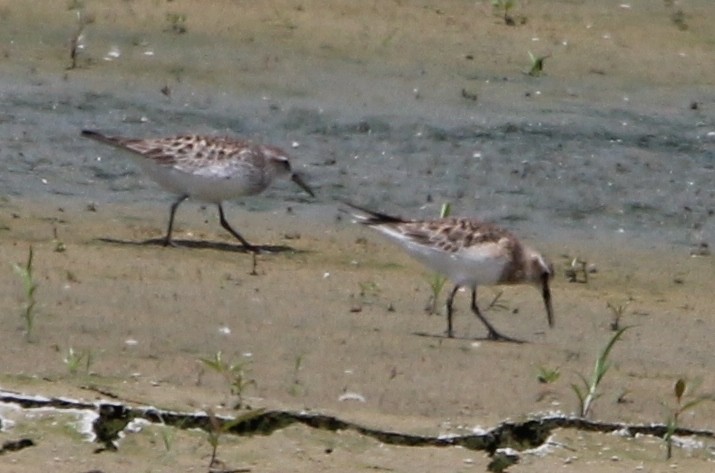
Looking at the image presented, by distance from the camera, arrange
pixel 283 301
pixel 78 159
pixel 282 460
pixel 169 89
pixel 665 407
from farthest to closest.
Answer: pixel 169 89 → pixel 78 159 → pixel 283 301 → pixel 665 407 → pixel 282 460

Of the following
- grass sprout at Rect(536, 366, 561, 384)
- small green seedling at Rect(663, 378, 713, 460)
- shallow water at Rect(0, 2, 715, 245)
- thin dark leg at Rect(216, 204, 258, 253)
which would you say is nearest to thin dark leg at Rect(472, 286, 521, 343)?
grass sprout at Rect(536, 366, 561, 384)

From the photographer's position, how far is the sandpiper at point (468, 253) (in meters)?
9.94

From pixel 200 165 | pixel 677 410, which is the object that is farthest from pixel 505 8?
pixel 677 410

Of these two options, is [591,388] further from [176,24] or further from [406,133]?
[176,24]

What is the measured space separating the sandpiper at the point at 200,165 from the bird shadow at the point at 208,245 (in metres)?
0.10

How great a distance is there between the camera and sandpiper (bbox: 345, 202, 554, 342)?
32.6 feet

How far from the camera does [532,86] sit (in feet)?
48.4

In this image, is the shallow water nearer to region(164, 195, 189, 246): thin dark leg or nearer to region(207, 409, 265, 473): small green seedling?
region(164, 195, 189, 246): thin dark leg

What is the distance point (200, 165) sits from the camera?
11.6m

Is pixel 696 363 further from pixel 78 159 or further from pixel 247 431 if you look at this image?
pixel 78 159

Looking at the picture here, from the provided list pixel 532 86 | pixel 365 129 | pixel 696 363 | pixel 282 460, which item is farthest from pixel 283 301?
pixel 532 86

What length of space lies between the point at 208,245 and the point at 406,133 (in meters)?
2.62

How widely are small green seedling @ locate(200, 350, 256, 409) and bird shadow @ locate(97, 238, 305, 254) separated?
2929mm

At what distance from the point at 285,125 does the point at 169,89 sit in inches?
39.2
